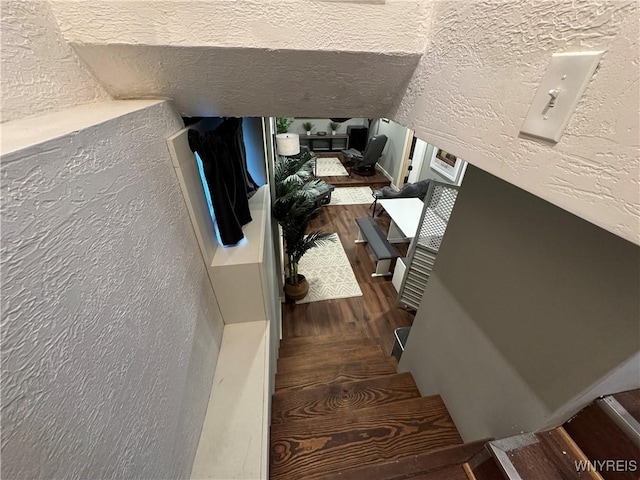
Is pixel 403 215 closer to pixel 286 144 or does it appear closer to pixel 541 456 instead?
pixel 286 144

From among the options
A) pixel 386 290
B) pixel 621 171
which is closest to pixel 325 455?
pixel 621 171

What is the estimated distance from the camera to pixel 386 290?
3.31m

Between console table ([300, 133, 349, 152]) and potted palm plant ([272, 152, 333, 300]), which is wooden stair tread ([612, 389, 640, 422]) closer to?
potted palm plant ([272, 152, 333, 300])

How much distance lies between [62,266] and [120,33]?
629 millimetres

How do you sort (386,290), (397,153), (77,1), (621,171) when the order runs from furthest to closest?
(397,153)
(386,290)
(77,1)
(621,171)

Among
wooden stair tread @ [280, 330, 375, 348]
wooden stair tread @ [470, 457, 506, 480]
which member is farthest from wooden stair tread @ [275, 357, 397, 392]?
wooden stair tread @ [470, 457, 506, 480]

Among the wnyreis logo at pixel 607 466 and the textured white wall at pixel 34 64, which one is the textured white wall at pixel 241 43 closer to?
the textured white wall at pixel 34 64

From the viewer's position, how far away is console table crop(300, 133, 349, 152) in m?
7.49

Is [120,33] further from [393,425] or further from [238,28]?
[393,425]

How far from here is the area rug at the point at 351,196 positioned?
5.30 meters

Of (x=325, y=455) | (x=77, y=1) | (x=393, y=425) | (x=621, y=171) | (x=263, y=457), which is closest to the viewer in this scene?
(x=621, y=171)

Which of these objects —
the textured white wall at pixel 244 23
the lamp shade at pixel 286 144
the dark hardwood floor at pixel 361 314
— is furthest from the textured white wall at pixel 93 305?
the lamp shade at pixel 286 144

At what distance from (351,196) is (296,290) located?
3113 mm

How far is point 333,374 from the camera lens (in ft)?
6.56
